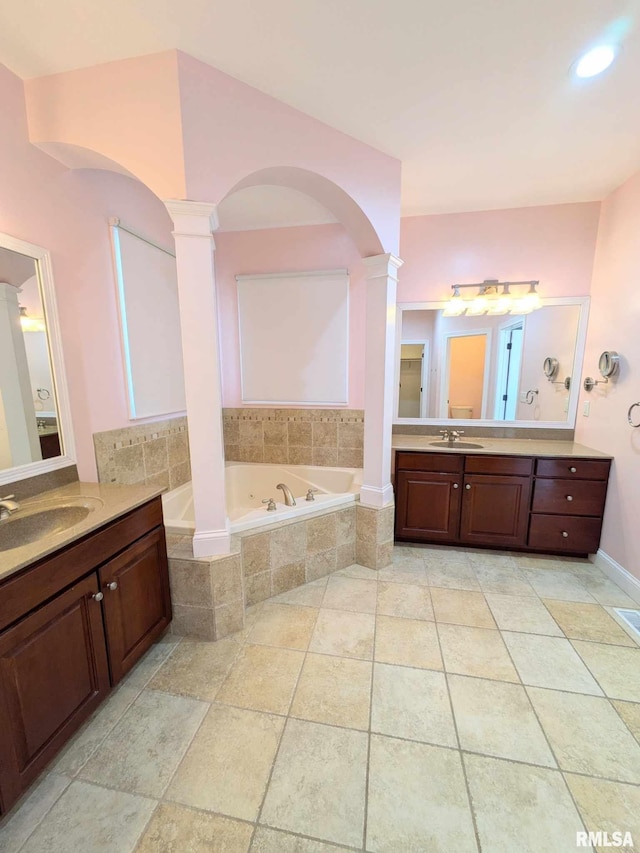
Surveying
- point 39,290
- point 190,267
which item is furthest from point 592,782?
point 39,290

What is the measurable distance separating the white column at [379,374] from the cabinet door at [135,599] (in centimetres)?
134

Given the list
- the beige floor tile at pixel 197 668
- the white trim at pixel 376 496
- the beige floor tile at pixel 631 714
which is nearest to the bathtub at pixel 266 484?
the white trim at pixel 376 496

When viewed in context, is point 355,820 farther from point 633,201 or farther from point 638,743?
point 633,201

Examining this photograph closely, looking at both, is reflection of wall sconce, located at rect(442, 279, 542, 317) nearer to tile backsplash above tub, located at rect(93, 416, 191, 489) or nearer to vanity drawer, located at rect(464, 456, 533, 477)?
vanity drawer, located at rect(464, 456, 533, 477)

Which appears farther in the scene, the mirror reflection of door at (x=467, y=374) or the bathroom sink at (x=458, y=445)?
the mirror reflection of door at (x=467, y=374)

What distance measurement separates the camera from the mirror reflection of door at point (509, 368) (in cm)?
281

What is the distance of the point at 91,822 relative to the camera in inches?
41.1

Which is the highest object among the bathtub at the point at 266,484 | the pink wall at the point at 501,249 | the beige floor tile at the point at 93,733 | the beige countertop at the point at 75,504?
the pink wall at the point at 501,249

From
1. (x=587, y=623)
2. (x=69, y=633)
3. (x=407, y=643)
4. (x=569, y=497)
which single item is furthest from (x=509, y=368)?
(x=69, y=633)

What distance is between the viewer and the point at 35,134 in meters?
1.49

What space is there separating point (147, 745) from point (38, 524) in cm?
95

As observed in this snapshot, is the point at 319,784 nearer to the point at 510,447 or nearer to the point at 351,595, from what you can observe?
the point at 351,595

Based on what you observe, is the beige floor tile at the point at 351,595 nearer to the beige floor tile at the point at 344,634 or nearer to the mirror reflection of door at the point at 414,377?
the beige floor tile at the point at 344,634

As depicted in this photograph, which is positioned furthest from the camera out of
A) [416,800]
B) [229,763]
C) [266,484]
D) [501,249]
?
[266,484]
